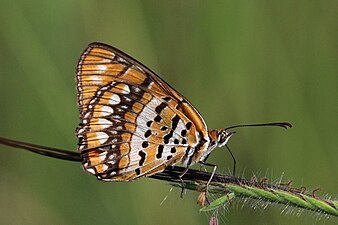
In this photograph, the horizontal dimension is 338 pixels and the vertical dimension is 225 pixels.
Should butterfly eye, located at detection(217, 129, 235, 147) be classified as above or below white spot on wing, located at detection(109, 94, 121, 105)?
below

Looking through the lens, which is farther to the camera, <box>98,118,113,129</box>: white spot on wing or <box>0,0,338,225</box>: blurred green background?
<box>0,0,338,225</box>: blurred green background

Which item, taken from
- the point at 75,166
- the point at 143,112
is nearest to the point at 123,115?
the point at 143,112

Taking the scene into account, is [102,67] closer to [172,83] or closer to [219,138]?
[219,138]

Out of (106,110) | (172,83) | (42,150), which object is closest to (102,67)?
(106,110)

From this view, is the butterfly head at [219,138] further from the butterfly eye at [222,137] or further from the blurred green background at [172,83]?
the blurred green background at [172,83]

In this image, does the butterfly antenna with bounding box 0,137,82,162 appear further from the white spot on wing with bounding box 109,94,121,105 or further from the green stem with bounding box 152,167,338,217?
the white spot on wing with bounding box 109,94,121,105

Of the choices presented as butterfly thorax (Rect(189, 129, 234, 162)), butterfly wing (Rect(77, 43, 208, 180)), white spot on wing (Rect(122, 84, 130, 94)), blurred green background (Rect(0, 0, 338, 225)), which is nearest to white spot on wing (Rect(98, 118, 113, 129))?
butterfly wing (Rect(77, 43, 208, 180))

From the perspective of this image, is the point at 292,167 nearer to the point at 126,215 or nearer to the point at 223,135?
the point at 126,215

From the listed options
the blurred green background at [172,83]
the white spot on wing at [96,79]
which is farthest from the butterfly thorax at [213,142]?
the blurred green background at [172,83]
